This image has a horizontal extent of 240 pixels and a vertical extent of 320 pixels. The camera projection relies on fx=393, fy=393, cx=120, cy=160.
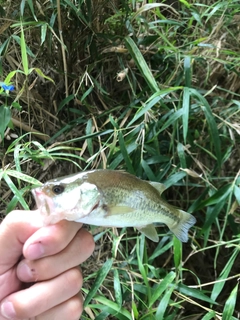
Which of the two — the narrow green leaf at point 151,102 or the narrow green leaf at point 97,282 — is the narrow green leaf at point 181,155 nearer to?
the narrow green leaf at point 151,102

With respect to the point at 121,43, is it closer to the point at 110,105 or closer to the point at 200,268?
the point at 110,105

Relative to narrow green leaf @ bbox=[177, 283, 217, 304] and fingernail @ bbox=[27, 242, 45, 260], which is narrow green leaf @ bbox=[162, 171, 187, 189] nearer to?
narrow green leaf @ bbox=[177, 283, 217, 304]

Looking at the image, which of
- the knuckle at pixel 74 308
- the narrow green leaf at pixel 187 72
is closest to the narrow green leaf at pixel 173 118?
the narrow green leaf at pixel 187 72

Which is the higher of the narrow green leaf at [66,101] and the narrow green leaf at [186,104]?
the narrow green leaf at [66,101]

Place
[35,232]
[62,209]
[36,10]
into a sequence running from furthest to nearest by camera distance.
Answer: [36,10]
[35,232]
[62,209]

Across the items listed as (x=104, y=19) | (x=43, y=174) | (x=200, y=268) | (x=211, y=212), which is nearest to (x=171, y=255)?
(x=200, y=268)

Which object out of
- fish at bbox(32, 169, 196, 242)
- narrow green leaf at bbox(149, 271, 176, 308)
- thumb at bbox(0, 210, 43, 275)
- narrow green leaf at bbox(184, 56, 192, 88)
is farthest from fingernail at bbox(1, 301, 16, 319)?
narrow green leaf at bbox(184, 56, 192, 88)
